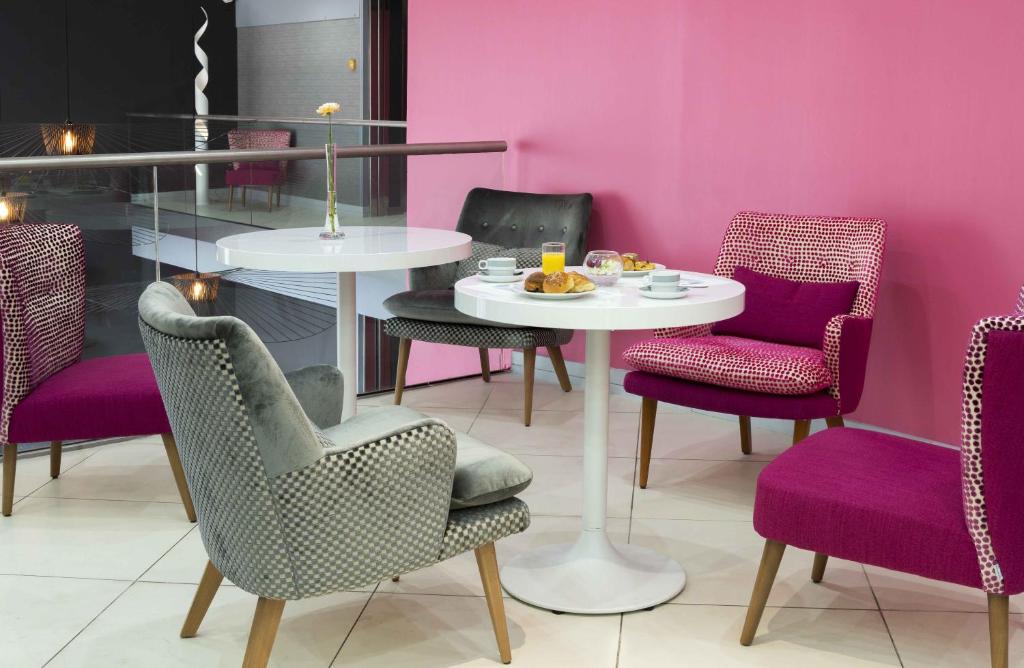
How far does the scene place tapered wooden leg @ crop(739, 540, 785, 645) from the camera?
8.31 feet

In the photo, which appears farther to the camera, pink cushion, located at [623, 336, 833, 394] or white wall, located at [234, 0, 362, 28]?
white wall, located at [234, 0, 362, 28]

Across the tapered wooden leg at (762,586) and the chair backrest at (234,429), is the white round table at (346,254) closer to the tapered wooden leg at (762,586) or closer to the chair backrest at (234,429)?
the chair backrest at (234,429)

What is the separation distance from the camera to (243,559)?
7.18 ft

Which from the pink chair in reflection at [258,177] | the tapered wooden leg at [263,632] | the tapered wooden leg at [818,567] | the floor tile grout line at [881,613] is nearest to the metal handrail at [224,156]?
the pink chair in reflection at [258,177]

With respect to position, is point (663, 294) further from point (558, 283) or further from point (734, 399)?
point (734, 399)

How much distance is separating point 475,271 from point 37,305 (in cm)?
186

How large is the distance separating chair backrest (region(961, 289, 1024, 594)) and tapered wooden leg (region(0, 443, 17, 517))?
2703mm

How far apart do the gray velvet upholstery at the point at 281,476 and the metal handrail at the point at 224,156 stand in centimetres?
164

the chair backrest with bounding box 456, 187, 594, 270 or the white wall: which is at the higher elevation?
the white wall

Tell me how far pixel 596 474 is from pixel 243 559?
3.50 ft

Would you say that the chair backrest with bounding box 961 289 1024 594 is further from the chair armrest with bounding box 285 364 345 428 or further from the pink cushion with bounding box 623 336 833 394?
the chair armrest with bounding box 285 364 345 428

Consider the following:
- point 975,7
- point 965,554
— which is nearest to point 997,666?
point 965,554

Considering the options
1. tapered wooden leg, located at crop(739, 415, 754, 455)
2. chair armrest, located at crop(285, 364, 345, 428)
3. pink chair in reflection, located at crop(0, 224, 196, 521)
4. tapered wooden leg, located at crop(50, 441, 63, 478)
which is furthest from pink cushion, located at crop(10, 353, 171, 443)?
tapered wooden leg, located at crop(739, 415, 754, 455)

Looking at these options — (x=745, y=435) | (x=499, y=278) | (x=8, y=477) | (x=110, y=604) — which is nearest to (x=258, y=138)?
(x=8, y=477)
